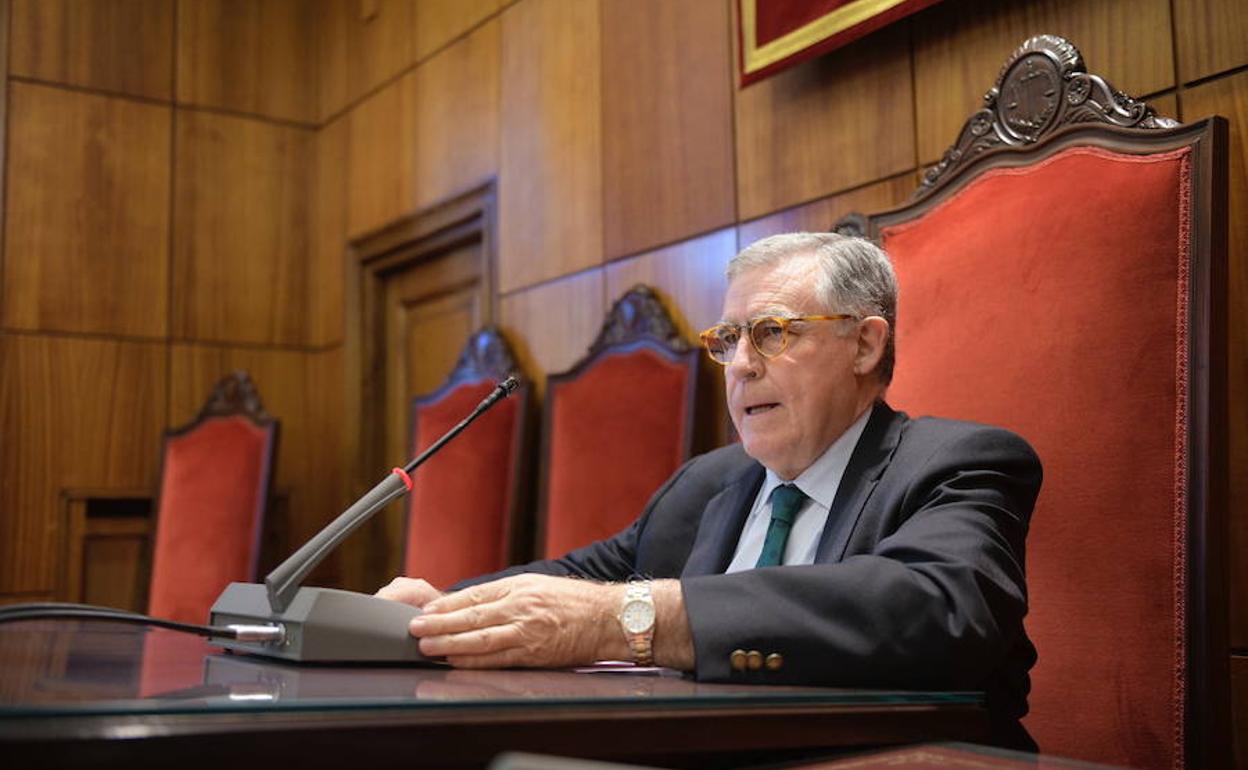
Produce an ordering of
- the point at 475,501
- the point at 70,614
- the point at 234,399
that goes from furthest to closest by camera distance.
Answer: the point at 234,399
the point at 475,501
the point at 70,614

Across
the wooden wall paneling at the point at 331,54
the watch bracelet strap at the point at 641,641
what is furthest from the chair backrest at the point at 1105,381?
the wooden wall paneling at the point at 331,54

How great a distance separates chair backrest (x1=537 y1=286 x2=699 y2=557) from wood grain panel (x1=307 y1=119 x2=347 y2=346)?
1.95m

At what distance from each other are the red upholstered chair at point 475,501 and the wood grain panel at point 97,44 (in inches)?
87.6

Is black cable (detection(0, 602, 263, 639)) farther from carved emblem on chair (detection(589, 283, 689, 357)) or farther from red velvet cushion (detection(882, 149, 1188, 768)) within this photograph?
carved emblem on chair (detection(589, 283, 689, 357))

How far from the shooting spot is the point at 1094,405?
5.48 feet

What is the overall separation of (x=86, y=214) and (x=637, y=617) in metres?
4.11

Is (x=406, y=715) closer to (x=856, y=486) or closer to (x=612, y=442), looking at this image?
(x=856, y=486)

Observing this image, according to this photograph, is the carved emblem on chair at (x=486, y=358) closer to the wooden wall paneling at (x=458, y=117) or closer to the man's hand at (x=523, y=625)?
the wooden wall paneling at (x=458, y=117)

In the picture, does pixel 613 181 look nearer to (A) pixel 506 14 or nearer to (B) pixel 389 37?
(A) pixel 506 14

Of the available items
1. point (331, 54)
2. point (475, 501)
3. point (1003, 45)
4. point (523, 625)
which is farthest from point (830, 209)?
point (331, 54)

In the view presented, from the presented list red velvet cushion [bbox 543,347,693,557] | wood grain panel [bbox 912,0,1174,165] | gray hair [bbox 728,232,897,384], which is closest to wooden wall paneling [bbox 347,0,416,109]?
red velvet cushion [bbox 543,347,693,557]

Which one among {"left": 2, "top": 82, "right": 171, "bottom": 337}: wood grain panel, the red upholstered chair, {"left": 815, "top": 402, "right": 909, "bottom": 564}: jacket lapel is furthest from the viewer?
{"left": 2, "top": 82, "right": 171, "bottom": 337}: wood grain panel

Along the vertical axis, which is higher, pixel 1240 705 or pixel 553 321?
pixel 553 321

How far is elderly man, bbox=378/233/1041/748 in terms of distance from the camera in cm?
114
